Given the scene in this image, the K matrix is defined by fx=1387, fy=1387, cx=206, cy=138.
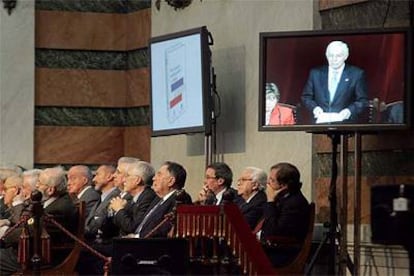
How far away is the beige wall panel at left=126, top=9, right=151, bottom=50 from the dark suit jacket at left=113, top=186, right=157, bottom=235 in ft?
11.1

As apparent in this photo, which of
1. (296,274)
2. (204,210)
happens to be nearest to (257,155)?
(296,274)

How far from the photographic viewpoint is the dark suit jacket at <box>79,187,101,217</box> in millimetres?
11531

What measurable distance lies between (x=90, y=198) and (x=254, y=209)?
1936mm

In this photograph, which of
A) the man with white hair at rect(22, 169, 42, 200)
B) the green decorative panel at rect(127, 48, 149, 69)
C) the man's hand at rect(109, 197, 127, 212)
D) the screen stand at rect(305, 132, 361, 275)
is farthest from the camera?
the green decorative panel at rect(127, 48, 149, 69)

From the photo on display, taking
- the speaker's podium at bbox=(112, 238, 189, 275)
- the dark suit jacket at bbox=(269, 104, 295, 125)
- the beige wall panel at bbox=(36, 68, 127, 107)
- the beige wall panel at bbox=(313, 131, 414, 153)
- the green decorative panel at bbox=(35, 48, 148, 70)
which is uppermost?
the green decorative panel at bbox=(35, 48, 148, 70)

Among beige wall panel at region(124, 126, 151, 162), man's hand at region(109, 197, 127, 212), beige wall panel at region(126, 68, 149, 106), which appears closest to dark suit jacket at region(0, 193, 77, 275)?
man's hand at region(109, 197, 127, 212)

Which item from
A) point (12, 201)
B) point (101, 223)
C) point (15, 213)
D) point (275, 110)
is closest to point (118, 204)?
point (101, 223)

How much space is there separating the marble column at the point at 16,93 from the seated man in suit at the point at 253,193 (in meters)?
4.21

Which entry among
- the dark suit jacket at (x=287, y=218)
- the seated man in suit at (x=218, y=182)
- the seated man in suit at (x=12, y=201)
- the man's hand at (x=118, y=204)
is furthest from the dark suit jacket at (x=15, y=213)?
the dark suit jacket at (x=287, y=218)

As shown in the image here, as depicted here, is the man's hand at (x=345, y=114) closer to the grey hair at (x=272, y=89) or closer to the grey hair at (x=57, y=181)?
the grey hair at (x=272, y=89)

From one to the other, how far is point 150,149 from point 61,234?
128 inches

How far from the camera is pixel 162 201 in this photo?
10469mm

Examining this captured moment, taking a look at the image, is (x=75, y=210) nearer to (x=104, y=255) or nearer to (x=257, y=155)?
(x=104, y=255)

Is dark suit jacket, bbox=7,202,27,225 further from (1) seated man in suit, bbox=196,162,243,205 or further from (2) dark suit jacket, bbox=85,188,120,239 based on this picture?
(1) seated man in suit, bbox=196,162,243,205
